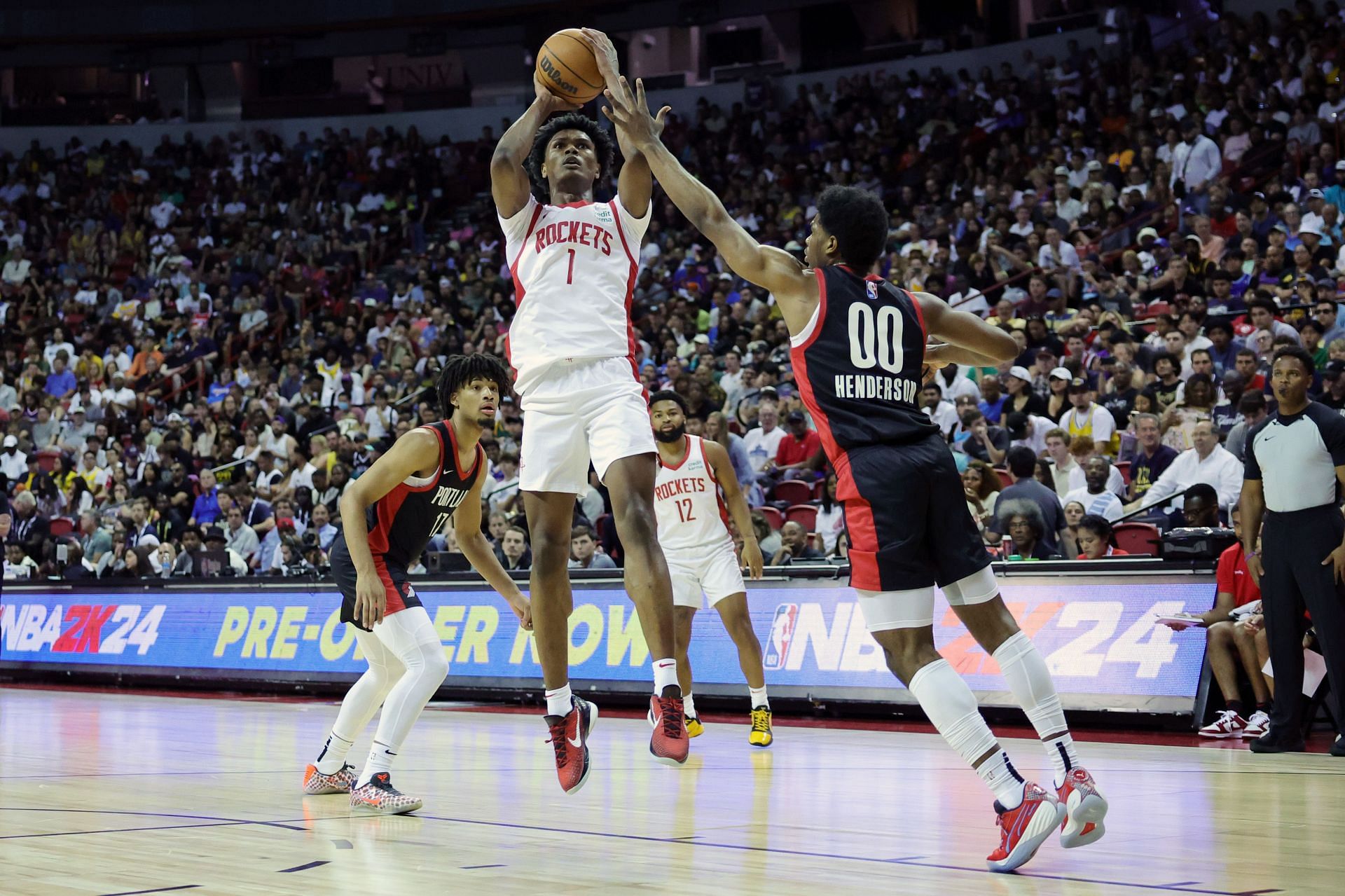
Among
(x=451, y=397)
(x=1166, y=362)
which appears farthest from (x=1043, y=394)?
(x=451, y=397)

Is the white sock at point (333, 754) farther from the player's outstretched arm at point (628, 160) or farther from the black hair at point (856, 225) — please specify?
the black hair at point (856, 225)

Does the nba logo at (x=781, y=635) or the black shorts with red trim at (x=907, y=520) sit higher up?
the black shorts with red trim at (x=907, y=520)

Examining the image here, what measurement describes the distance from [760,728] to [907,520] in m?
4.43

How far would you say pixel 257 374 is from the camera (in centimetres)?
2189

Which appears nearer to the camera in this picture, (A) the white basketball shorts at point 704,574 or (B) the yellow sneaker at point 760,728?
(B) the yellow sneaker at point 760,728

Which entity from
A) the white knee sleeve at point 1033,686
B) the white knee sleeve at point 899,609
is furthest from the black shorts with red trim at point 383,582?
the white knee sleeve at point 1033,686

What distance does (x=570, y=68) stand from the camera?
5.43m

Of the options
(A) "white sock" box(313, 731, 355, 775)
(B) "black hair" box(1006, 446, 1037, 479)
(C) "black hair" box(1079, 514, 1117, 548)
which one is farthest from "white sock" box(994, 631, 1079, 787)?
(B) "black hair" box(1006, 446, 1037, 479)

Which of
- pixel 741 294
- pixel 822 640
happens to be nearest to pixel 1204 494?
pixel 822 640

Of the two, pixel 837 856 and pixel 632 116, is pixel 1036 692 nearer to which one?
pixel 837 856

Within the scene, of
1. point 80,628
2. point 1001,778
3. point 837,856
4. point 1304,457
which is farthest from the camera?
point 80,628

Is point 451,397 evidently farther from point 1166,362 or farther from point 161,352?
point 161,352

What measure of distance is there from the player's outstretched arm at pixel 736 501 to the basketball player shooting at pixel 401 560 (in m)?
2.89

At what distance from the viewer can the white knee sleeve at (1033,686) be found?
4570 millimetres
